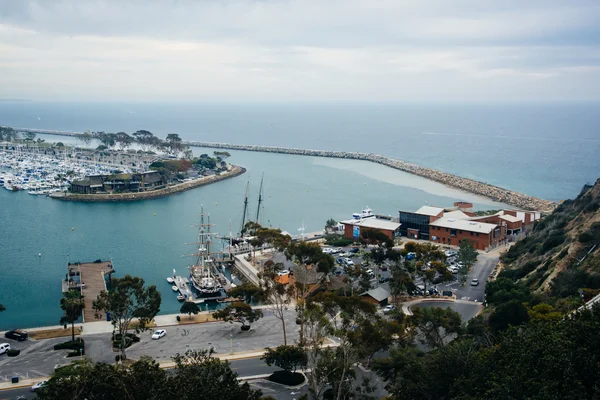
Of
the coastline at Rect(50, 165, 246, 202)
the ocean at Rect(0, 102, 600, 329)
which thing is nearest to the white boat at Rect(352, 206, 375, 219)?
the ocean at Rect(0, 102, 600, 329)

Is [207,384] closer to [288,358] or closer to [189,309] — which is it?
[288,358]

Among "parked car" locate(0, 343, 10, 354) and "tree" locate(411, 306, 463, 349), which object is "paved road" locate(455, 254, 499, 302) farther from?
"parked car" locate(0, 343, 10, 354)

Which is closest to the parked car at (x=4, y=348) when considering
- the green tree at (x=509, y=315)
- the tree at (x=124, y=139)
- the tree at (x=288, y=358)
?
the tree at (x=288, y=358)

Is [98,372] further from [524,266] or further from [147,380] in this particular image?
[524,266]

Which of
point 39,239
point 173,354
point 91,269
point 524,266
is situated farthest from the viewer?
point 39,239

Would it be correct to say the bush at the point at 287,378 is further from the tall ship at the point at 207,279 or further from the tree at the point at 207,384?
the tall ship at the point at 207,279

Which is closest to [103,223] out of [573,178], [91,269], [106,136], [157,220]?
Result: [157,220]

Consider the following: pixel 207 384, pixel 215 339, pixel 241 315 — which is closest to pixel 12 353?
pixel 215 339
